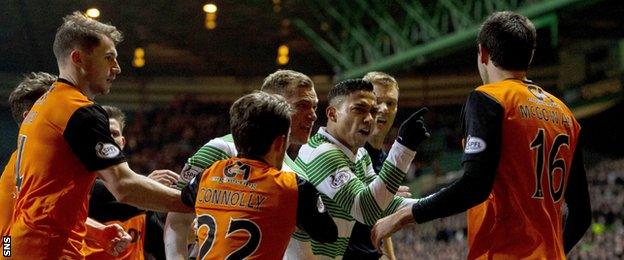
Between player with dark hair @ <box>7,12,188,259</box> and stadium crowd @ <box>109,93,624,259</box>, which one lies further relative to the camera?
stadium crowd @ <box>109,93,624,259</box>

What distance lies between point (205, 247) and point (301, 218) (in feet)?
1.38

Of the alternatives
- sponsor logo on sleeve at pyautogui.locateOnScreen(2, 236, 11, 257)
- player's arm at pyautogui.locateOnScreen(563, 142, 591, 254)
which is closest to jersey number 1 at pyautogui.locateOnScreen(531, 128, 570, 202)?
player's arm at pyautogui.locateOnScreen(563, 142, 591, 254)

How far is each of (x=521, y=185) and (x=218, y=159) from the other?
181 cm

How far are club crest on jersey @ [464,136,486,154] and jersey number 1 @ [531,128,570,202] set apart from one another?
10.1 inches

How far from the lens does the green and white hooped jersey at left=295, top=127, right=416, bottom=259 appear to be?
4.39 meters

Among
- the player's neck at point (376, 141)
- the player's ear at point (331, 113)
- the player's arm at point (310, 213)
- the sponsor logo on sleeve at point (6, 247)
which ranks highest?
the player's ear at point (331, 113)

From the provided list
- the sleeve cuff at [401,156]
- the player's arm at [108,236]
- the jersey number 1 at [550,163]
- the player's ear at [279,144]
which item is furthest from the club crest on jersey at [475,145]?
the player's arm at [108,236]

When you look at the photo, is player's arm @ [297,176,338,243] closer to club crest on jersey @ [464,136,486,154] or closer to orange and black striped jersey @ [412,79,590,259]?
orange and black striped jersey @ [412,79,590,259]

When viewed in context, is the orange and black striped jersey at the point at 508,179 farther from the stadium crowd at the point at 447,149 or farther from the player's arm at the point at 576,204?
the stadium crowd at the point at 447,149

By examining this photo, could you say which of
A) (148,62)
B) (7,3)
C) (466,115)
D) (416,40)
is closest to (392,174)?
(466,115)

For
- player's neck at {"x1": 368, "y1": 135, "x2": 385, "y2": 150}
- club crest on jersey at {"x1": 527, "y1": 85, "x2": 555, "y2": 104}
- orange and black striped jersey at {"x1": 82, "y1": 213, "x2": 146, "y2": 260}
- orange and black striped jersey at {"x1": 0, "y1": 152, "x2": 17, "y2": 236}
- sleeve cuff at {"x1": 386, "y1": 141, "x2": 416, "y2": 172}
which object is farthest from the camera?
player's neck at {"x1": 368, "y1": 135, "x2": 385, "y2": 150}

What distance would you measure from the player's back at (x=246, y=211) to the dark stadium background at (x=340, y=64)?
10724 mm

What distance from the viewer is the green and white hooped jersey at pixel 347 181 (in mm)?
4387

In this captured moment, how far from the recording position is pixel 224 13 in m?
22.3
